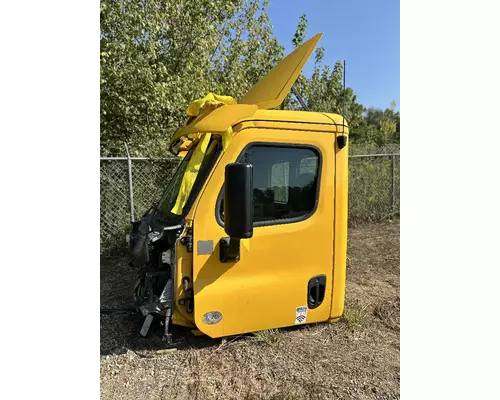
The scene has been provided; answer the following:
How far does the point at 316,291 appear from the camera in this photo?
9.48 ft

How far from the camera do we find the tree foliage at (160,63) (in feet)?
18.6

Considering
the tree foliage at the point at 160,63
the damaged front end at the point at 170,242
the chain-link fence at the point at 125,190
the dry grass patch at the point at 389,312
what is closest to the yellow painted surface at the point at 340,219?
the dry grass patch at the point at 389,312

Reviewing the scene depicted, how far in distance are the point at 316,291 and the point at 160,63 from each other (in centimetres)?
507

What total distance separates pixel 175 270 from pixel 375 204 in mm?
7308

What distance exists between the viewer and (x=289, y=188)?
278 centimetres

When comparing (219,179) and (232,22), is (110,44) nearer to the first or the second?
(232,22)

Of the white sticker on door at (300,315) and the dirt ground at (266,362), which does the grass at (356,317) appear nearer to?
the dirt ground at (266,362)

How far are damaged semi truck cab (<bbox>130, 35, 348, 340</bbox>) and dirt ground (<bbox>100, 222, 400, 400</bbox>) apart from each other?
20 cm

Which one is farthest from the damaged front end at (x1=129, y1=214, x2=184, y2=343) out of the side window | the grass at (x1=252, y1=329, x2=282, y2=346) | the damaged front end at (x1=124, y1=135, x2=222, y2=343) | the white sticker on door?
the white sticker on door

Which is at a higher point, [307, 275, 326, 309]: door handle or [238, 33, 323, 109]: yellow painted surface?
[238, 33, 323, 109]: yellow painted surface

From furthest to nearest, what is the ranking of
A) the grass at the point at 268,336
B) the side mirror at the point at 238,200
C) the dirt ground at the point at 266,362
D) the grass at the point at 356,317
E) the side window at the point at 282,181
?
1. the grass at the point at 356,317
2. the grass at the point at 268,336
3. the side window at the point at 282,181
4. the dirt ground at the point at 266,362
5. the side mirror at the point at 238,200

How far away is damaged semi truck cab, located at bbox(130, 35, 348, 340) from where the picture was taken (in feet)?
8.45

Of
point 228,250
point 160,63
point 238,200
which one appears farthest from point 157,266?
point 160,63

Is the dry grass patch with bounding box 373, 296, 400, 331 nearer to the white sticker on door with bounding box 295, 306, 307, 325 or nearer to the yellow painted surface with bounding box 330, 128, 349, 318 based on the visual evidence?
the yellow painted surface with bounding box 330, 128, 349, 318
